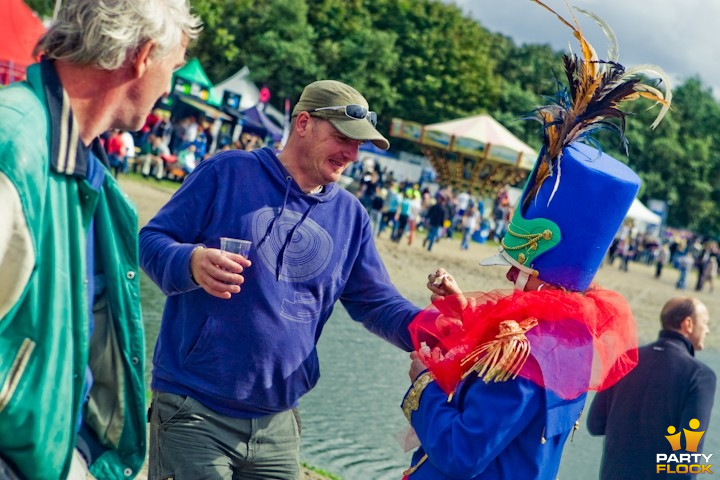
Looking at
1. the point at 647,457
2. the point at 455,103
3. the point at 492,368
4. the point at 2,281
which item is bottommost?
the point at 455,103

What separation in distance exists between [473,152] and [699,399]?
3044 centimetres

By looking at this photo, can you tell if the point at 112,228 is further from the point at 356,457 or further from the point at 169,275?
the point at 356,457

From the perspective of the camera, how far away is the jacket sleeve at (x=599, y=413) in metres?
5.05

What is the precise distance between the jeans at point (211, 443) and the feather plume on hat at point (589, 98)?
135 centimetres

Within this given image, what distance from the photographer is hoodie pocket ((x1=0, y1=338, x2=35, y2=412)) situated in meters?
1.80

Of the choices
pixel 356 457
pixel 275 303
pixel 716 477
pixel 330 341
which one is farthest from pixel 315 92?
pixel 330 341

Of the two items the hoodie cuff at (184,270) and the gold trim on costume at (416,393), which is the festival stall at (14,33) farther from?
the gold trim on costume at (416,393)

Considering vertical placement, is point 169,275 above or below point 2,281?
below

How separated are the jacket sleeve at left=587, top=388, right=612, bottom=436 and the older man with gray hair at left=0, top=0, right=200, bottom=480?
3.45m

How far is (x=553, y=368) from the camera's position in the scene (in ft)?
8.77

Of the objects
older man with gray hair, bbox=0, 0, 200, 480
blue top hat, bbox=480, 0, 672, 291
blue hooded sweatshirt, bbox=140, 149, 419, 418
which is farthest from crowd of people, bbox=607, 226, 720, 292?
older man with gray hair, bbox=0, 0, 200, 480

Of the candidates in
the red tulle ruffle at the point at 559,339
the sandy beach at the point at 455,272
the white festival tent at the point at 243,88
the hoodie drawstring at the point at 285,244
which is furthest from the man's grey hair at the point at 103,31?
the white festival tent at the point at 243,88

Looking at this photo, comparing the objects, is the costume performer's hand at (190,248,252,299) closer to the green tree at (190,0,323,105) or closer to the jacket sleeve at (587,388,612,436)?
the jacket sleeve at (587,388,612,436)

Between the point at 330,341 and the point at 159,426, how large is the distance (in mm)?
7131
